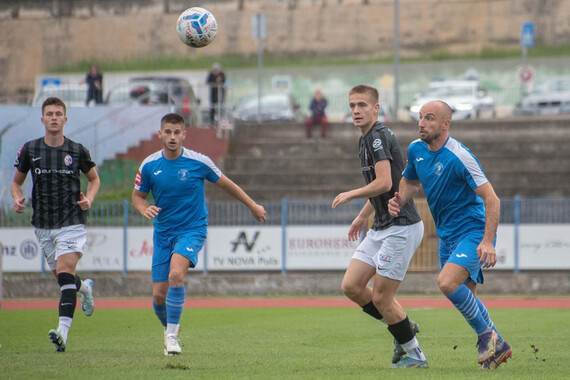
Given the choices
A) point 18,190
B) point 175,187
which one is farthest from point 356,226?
point 18,190

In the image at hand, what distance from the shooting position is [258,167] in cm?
2803

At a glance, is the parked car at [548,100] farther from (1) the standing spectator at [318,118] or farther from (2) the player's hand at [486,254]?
(2) the player's hand at [486,254]

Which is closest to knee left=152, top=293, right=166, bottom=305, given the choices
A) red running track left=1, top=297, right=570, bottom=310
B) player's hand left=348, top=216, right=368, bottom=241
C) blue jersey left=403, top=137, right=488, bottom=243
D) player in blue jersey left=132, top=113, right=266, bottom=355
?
player in blue jersey left=132, top=113, right=266, bottom=355

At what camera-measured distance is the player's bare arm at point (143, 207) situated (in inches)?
362

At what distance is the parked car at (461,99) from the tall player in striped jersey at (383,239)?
954 inches

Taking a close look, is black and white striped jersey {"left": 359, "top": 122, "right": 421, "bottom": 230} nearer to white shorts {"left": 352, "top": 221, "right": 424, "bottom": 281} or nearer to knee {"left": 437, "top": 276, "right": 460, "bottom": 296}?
white shorts {"left": 352, "top": 221, "right": 424, "bottom": 281}

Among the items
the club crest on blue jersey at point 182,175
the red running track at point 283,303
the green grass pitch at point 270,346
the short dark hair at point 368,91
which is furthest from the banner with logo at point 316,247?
the short dark hair at point 368,91

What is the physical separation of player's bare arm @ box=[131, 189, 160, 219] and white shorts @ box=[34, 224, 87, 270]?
0.85m

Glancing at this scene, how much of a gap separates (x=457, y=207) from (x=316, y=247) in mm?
13176

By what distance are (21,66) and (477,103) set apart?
34.9 metres

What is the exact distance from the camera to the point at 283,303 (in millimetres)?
18766

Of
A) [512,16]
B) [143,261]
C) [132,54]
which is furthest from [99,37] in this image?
[143,261]

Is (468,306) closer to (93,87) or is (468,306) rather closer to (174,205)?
(174,205)

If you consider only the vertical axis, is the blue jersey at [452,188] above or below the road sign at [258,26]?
below
